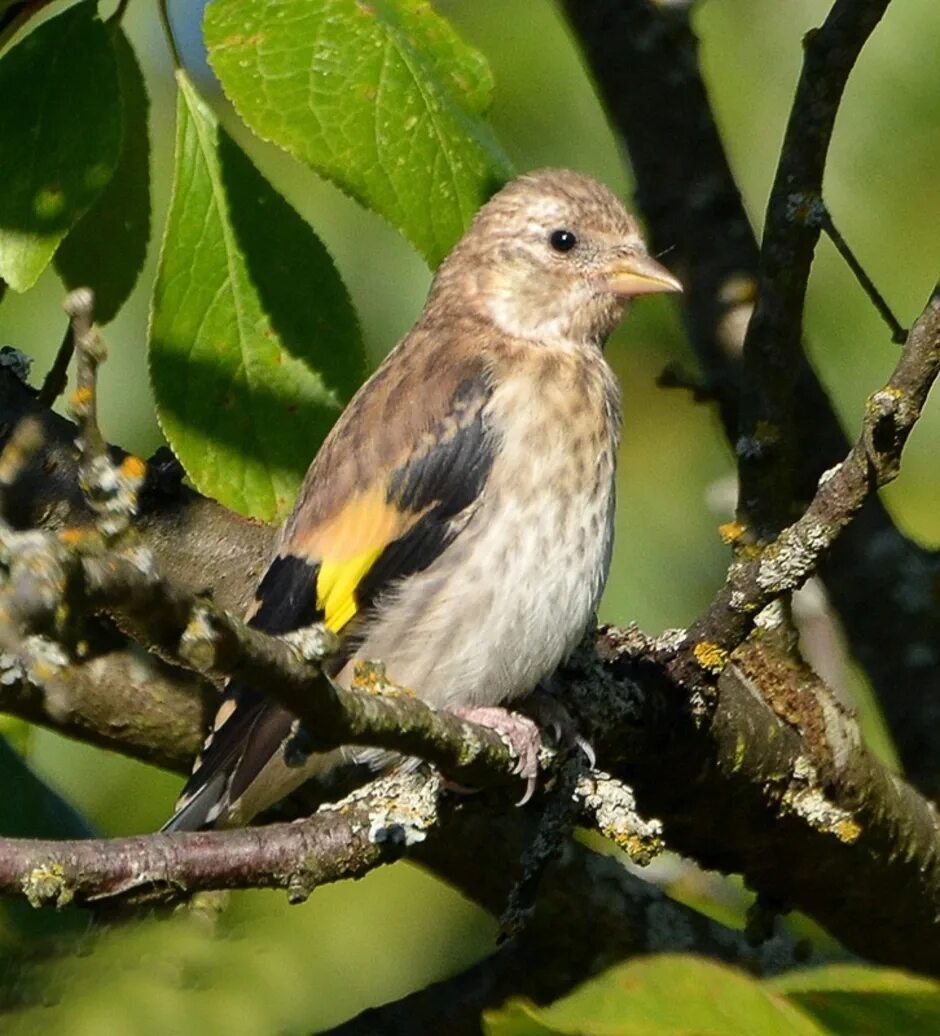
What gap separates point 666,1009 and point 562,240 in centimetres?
347

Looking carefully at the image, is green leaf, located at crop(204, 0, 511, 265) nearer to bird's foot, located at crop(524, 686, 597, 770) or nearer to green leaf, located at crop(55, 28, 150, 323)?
green leaf, located at crop(55, 28, 150, 323)

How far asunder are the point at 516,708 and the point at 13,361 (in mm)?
1289

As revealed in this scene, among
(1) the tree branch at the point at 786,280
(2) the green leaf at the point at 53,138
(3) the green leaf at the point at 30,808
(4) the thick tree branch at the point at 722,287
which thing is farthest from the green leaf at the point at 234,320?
(4) the thick tree branch at the point at 722,287

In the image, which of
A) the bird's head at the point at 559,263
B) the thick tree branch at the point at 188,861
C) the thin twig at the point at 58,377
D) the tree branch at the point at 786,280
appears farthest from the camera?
the bird's head at the point at 559,263

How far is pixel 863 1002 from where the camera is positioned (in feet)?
5.12

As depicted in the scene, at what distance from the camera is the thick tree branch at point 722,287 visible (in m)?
4.45

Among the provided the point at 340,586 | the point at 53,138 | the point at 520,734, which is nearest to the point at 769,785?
the point at 520,734

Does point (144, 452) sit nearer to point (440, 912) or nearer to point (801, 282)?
point (440, 912)

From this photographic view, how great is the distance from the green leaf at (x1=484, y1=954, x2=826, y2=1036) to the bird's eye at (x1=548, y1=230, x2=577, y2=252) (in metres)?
3.39

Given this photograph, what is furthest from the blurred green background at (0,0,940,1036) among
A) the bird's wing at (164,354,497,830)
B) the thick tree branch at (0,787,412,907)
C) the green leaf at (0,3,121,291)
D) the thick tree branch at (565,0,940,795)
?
the thick tree branch at (0,787,412,907)

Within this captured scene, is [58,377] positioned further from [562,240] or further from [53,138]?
[562,240]

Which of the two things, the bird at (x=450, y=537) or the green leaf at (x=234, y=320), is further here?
the bird at (x=450, y=537)

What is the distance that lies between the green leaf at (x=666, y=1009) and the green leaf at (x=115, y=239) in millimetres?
Answer: 2513

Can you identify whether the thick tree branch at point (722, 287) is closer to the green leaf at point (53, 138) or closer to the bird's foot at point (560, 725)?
the bird's foot at point (560, 725)
